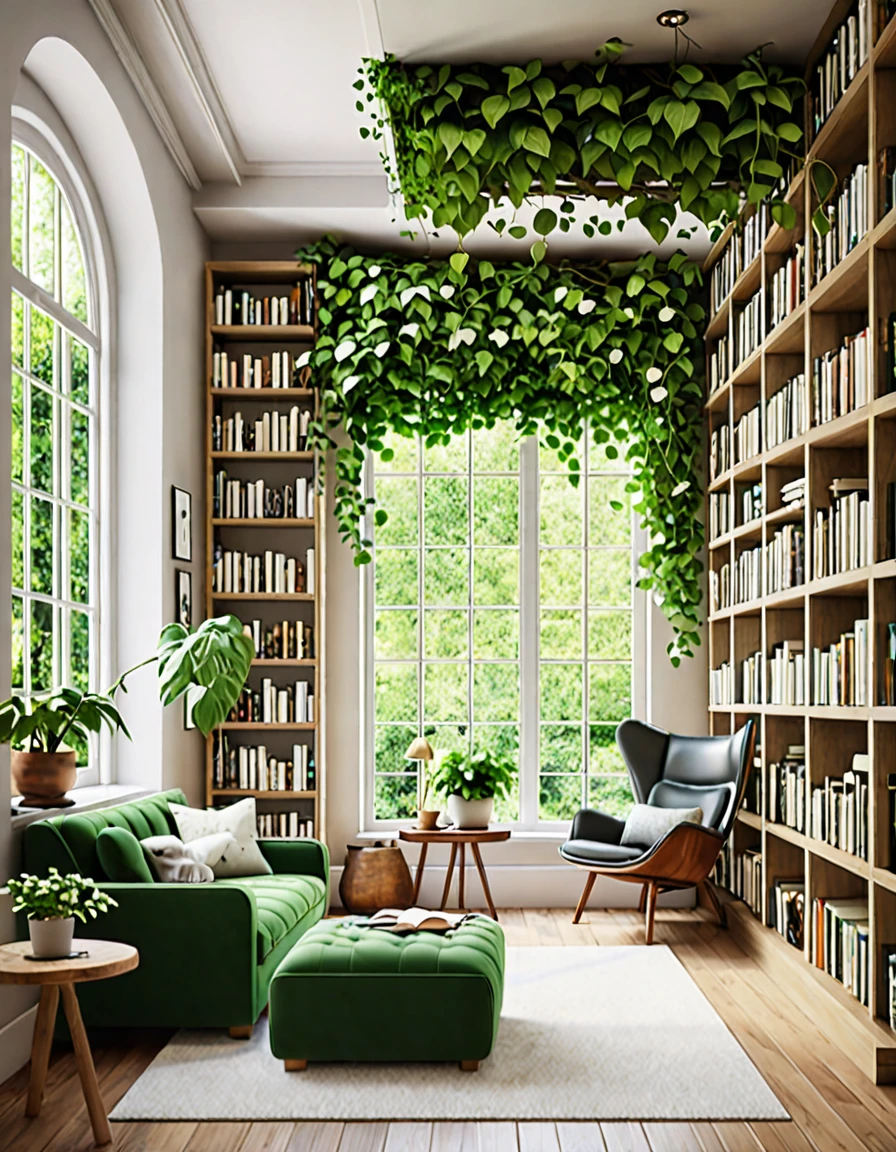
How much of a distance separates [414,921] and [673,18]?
329cm

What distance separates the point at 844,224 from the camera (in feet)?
13.8

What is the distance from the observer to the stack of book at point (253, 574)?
645cm

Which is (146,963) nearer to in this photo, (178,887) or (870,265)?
(178,887)

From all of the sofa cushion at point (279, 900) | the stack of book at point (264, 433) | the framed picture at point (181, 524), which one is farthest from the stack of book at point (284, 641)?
the sofa cushion at point (279, 900)

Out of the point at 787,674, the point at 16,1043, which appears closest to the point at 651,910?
the point at 787,674

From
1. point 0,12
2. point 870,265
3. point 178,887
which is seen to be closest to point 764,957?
point 178,887

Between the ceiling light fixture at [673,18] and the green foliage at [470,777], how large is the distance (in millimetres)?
3375

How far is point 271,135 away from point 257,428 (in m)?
1.46

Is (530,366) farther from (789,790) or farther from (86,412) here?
(789,790)

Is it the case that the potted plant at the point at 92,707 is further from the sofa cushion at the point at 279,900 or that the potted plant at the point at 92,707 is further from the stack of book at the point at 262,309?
the stack of book at the point at 262,309

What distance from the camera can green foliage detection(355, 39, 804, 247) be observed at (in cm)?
457

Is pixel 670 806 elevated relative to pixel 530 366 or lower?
lower

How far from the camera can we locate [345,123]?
5727mm

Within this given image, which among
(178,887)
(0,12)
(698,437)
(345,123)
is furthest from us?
(698,437)
